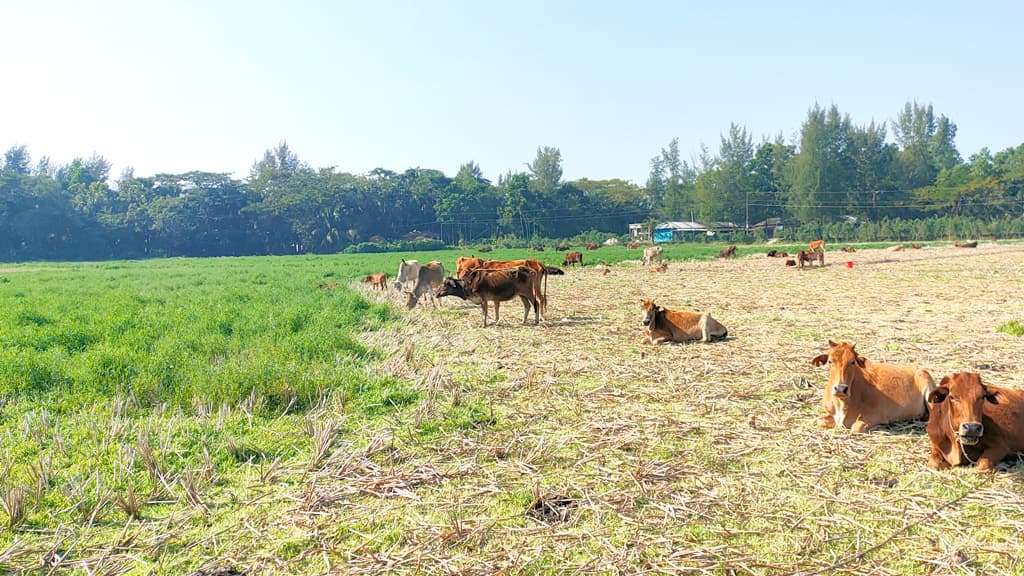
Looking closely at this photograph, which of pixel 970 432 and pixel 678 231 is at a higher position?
pixel 678 231

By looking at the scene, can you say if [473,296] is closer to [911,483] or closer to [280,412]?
[280,412]

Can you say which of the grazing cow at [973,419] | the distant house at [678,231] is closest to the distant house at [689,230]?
the distant house at [678,231]

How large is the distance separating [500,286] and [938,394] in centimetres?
916

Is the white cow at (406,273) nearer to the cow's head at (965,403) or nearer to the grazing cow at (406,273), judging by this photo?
the grazing cow at (406,273)

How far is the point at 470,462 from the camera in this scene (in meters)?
5.02

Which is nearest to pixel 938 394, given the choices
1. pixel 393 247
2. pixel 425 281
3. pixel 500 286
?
pixel 500 286

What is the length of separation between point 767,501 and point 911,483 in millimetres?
1191

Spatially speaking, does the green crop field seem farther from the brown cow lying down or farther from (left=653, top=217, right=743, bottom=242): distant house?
(left=653, top=217, right=743, bottom=242): distant house

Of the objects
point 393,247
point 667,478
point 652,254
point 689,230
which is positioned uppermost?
point 689,230

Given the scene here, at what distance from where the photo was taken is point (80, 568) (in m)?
3.48

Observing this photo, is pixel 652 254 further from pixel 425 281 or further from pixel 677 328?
pixel 677 328

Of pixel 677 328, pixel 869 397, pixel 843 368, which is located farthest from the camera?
Answer: pixel 677 328

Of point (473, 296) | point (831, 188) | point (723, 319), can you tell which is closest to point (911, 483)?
point (723, 319)

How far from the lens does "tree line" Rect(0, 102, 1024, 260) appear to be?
8288cm
